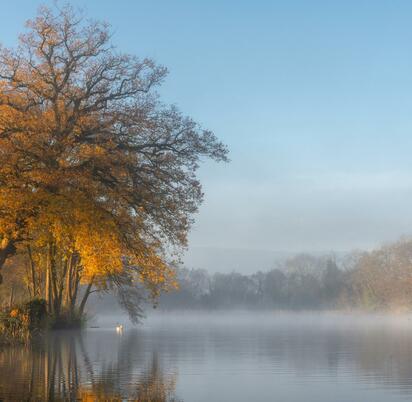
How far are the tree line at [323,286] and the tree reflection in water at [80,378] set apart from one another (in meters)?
81.5

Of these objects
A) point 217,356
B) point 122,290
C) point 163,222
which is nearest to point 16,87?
point 163,222

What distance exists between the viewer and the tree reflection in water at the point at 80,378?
13.7 metres

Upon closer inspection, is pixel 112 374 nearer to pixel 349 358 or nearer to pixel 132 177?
pixel 349 358

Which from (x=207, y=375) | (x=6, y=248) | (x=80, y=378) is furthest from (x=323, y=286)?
(x=80, y=378)

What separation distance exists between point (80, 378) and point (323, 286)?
3945 inches

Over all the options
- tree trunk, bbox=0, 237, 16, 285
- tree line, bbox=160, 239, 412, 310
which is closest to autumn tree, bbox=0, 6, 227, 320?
tree trunk, bbox=0, 237, 16, 285

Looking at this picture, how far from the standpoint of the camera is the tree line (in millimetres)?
100375

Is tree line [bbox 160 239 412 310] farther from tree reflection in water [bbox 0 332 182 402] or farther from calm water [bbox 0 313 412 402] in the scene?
tree reflection in water [bbox 0 332 182 402]

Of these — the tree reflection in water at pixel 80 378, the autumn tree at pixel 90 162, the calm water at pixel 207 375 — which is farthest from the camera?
the autumn tree at pixel 90 162

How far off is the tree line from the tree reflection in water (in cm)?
8150

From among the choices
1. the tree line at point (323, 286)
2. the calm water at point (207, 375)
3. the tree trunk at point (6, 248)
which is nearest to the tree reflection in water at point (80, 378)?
the calm water at point (207, 375)

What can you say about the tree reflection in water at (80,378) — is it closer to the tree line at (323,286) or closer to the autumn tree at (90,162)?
the autumn tree at (90,162)

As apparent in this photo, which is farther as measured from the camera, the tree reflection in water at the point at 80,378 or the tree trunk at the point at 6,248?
the tree trunk at the point at 6,248

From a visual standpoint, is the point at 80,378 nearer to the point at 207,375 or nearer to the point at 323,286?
the point at 207,375
